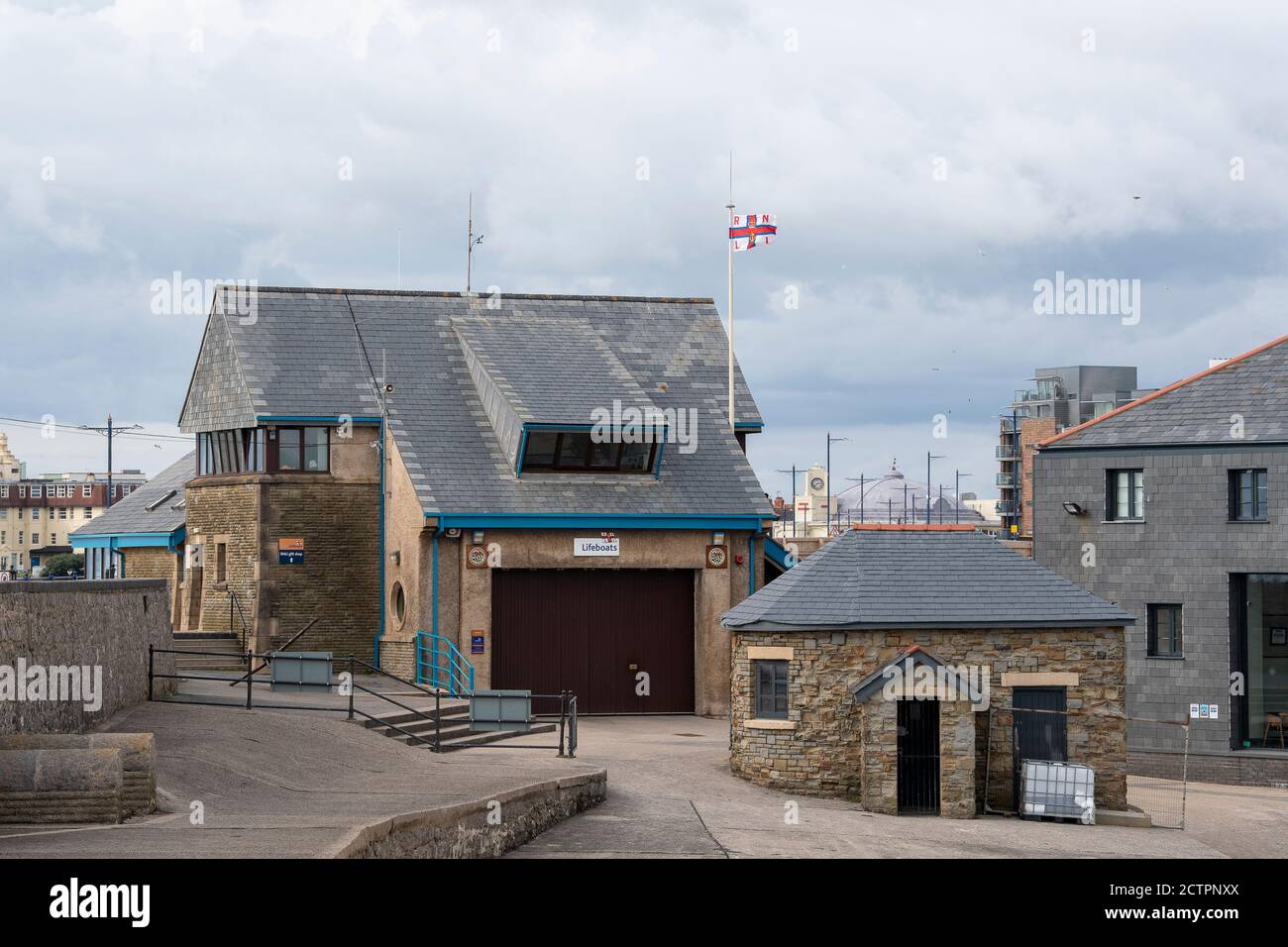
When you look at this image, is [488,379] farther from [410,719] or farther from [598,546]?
[410,719]

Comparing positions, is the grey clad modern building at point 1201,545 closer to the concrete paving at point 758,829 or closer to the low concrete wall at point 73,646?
the concrete paving at point 758,829

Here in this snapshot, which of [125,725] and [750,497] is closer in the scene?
[125,725]

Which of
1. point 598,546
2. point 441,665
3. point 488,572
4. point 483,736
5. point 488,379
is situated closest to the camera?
point 483,736

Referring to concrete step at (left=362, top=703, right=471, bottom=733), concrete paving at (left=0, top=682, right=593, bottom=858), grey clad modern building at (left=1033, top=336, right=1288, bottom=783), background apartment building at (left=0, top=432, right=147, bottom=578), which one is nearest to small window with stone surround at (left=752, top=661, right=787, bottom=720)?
concrete paving at (left=0, top=682, right=593, bottom=858)

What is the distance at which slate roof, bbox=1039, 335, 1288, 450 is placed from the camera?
38656mm

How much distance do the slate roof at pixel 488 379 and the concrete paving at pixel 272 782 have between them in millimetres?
7711

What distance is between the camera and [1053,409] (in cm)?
10506

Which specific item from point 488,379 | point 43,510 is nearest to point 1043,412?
point 488,379

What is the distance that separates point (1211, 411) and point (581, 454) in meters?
16.6

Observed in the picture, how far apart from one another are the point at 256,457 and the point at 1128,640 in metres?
21.6

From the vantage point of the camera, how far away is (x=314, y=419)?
33.8 metres
